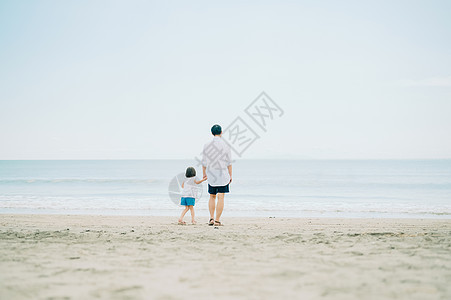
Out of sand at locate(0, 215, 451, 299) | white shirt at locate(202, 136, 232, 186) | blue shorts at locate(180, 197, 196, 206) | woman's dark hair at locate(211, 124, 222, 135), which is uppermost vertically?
woman's dark hair at locate(211, 124, 222, 135)

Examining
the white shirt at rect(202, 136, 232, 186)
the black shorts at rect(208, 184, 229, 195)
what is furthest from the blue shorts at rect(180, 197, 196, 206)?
the white shirt at rect(202, 136, 232, 186)

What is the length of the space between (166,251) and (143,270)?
0.83 m

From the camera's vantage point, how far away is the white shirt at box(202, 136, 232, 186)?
6449 millimetres

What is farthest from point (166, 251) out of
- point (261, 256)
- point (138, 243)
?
point (261, 256)

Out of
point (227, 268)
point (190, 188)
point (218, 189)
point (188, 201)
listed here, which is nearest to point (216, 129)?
point (218, 189)

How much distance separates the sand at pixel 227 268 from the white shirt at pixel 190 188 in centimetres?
246

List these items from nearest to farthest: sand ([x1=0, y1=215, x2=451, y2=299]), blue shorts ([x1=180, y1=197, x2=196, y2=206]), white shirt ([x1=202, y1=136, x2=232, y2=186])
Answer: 1. sand ([x1=0, y1=215, x2=451, y2=299])
2. white shirt ([x1=202, y1=136, x2=232, y2=186])
3. blue shorts ([x1=180, y1=197, x2=196, y2=206])

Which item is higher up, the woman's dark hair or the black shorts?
the woman's dark hair

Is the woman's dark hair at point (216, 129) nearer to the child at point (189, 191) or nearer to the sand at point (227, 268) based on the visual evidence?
the child at point (189, 191)

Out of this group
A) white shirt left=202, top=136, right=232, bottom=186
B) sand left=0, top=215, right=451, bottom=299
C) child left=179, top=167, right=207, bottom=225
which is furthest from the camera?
child left=179, top=167, right=207, bottom=225

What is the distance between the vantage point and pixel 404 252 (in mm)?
3824

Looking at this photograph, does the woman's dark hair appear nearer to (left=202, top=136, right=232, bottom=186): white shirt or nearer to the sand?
(left=202, top=136, right=232, bottom=186): white shirt

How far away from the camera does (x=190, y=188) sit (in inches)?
289

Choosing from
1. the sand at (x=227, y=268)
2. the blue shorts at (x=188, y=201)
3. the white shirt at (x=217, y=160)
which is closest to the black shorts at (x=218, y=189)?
the white shirt at (x=217, y=160)
